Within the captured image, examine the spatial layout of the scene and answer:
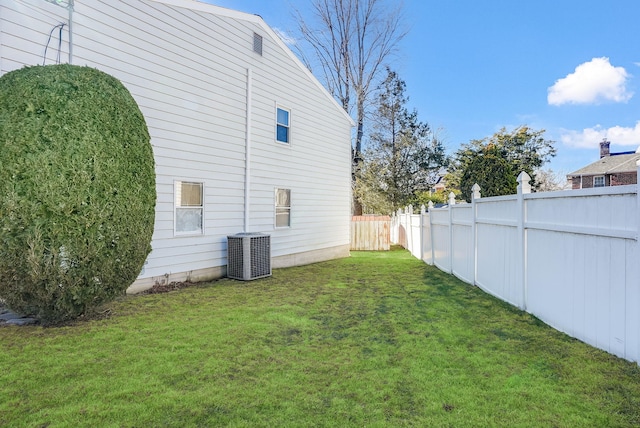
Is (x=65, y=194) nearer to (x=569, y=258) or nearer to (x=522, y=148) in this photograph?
(x=569, y=258)

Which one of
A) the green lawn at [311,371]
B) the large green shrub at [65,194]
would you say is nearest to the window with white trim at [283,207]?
the green lawn at [311,371]

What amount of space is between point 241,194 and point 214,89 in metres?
2.36

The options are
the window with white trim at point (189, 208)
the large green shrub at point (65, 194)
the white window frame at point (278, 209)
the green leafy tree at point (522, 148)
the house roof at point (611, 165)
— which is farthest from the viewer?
the house roof at point (611, 165)

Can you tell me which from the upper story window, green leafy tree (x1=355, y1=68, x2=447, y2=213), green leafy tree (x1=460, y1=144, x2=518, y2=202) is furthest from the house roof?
the upper story window

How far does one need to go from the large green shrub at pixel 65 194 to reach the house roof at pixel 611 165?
31.0 meters

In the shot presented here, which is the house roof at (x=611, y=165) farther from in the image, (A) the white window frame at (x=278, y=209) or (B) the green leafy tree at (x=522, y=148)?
(A) the white window frame at (x=278, y=209)

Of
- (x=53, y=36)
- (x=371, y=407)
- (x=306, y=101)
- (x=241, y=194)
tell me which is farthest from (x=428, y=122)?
(x=371, y=407)

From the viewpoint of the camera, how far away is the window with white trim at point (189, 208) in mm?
7051

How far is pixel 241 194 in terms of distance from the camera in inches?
335

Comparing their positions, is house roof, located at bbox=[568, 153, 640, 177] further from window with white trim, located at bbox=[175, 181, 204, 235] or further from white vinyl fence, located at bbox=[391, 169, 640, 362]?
window with white trim, located at bbox=[175, 181, 204, 235]

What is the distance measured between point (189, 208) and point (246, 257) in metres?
1.53

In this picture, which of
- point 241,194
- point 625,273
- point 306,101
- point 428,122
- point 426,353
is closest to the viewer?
point 625,273

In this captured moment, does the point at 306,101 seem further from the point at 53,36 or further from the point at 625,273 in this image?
the point at 625,273

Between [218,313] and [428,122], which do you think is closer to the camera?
[218,313]
